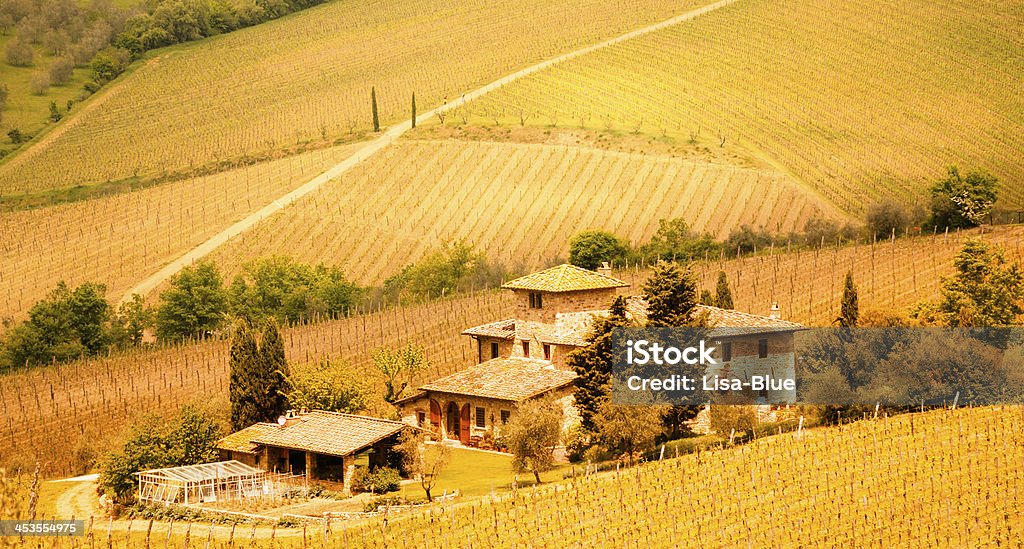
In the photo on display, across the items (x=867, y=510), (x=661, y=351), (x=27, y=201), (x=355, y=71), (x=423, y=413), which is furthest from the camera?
(x=355, y=71)

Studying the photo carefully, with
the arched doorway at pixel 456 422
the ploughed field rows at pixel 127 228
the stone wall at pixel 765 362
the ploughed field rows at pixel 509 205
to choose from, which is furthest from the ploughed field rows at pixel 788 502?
the ploughed field rows at pixel 127 228

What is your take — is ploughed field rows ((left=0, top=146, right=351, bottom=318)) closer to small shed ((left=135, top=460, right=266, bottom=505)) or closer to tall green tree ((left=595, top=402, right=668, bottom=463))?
small shed ((left=135, top=460, right=266, bottom=505))

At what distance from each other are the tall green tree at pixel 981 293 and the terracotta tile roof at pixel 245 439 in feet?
81.5

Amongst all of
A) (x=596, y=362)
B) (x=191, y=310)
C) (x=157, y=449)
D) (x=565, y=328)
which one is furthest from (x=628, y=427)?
(x=191, y=310)

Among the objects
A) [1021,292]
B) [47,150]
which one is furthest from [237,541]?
[47,150]

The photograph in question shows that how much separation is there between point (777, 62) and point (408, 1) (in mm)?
51565

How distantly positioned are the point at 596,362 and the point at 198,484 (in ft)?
43.0

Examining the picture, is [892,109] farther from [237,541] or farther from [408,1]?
[237,541]

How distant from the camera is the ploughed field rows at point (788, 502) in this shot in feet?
112

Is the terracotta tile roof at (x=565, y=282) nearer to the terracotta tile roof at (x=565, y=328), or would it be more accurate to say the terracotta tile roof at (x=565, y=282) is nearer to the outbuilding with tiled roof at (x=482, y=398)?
the terracotta tile roof at (x=565, y=328)

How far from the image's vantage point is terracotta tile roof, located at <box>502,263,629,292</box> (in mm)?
52312

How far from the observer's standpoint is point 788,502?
36469 mm

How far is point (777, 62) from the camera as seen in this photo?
389 feet

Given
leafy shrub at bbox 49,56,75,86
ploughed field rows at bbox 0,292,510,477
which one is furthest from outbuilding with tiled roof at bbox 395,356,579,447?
leafy shrub at bbox 49,56,75,86
